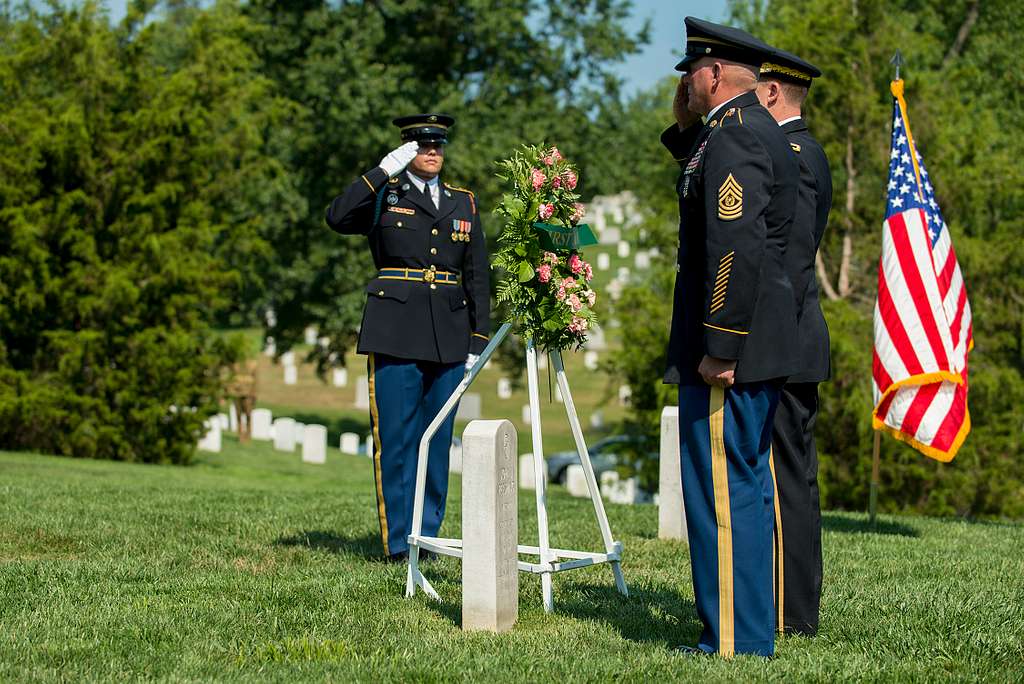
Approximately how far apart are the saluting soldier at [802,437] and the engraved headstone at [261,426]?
2138 cm

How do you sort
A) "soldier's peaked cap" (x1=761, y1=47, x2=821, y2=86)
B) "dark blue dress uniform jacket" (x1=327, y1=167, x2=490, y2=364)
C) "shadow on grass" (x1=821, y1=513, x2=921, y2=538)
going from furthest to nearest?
"shadow on grass" (x1=821, y1=513, x2=921, y2=538) < "dark blue dress uniform jacket" (x1=327, y1=167, x2=490, y2=364) < "soldier's peaked cap" (x1=761, y1=47, x2=821, y2=86)

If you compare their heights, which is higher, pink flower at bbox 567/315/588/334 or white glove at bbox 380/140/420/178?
white glove at bbox 380/140/420/178

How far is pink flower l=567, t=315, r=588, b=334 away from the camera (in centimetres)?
589

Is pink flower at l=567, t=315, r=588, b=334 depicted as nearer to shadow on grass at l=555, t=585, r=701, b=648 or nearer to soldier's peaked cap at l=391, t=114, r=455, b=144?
shadow on grass at l=555, t=585, r=701, b=648

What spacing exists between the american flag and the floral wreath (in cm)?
430

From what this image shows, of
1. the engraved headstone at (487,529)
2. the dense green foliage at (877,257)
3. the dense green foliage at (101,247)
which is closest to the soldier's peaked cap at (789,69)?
the engraved headstone at (487,529)

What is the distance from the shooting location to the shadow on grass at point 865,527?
9.54 metres

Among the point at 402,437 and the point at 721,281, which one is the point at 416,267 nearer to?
the point at 402,437

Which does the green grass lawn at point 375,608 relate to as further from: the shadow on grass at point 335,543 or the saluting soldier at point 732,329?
the saluting soldier at point 732,329

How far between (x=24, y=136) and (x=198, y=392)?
4374 mm

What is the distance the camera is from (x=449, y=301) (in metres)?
7.25

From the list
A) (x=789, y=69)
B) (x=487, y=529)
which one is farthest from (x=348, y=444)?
(x=789, y=69)

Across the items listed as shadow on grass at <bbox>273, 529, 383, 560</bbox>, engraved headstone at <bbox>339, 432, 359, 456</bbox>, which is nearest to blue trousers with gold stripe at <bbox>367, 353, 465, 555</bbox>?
shadow on grass at <bbox>273, 529, 383, 560</bbox>

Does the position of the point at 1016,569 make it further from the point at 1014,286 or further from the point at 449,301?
the point at 1014,286
